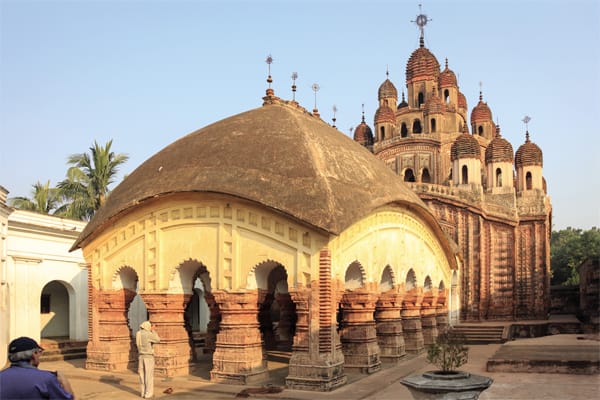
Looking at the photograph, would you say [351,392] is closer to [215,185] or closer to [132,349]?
[215,185]

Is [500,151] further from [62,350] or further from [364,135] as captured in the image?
[62,350]

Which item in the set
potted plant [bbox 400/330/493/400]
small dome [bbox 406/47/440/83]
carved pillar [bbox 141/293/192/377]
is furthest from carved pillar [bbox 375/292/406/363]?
small dome [bbox 406/47/440/83]

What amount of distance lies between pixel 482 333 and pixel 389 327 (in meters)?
8.72

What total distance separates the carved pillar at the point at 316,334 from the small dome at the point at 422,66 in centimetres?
2959

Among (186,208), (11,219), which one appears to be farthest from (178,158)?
(11,219)

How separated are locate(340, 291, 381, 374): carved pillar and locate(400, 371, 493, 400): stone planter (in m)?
6.16

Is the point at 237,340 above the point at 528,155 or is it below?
below

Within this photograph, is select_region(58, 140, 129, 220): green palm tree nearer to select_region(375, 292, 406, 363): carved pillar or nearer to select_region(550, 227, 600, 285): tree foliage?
select_region(375, 292, 406, 363): carved pillar

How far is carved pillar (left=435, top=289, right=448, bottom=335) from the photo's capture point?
22878mm

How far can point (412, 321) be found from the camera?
64.0 feet

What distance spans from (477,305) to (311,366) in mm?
18669

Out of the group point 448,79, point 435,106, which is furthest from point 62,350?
point 448,79

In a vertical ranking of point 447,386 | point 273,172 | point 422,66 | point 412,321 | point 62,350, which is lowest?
point 62,350

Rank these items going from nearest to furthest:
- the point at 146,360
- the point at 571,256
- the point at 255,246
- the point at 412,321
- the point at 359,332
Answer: the point at 146,360 < the point at 255,246 < the point at 359,332 < the point at 412,321 < the point at 571,256
